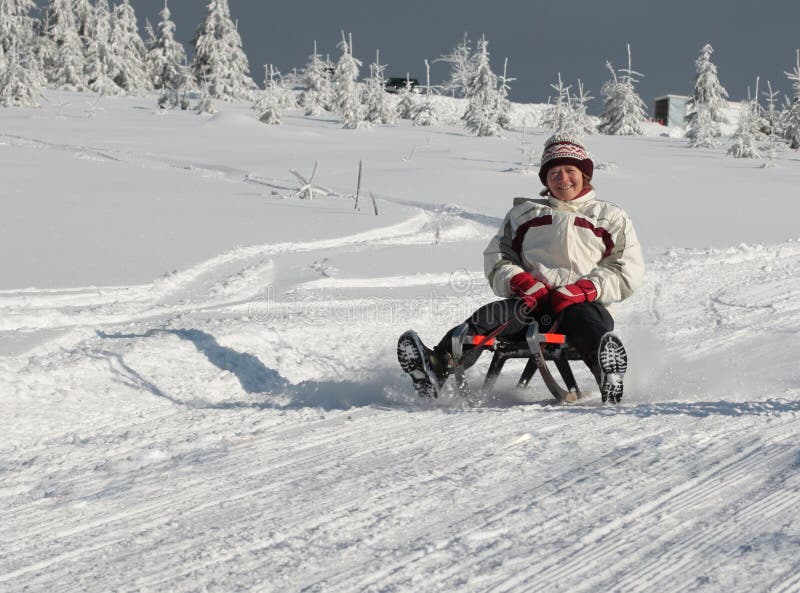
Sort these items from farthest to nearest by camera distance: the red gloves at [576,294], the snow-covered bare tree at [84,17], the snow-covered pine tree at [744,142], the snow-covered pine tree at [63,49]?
the snow-covered bare tree at [84,17], the snow-covered pine tree at [63,49], the snow-covered pine tree at [744,142], the red gloves at [576,294]

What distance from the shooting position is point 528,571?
237 centimetres

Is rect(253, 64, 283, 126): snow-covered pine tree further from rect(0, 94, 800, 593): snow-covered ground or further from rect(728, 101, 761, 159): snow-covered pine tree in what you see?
rect(0, 94, 800, 593): snow-covered ground

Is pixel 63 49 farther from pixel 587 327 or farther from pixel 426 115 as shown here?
pixel 587 327

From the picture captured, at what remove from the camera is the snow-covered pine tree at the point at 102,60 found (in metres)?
47.4

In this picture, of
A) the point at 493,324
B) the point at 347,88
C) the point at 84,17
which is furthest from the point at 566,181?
the point at 84,17

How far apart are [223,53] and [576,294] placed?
4490 centimetres

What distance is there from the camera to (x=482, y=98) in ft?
130

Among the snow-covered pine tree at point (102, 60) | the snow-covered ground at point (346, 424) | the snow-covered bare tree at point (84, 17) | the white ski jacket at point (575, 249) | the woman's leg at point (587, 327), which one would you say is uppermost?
the snow-covered bare tree at point (84, 17)

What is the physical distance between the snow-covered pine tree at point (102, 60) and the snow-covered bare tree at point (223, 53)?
174 inches

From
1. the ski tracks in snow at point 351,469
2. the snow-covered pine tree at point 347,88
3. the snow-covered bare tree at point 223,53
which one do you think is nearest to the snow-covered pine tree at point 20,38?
the snow-covered bare tree at point 223,53

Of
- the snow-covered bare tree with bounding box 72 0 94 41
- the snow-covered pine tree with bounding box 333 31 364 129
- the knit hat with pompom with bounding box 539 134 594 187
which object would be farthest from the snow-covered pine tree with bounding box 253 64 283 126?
the knit hat with pompom with bounding box 539 134 594 187

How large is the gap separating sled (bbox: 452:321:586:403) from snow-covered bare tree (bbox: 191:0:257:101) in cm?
4349

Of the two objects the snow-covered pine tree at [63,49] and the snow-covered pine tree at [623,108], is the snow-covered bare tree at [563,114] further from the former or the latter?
the snow-covered pine tree at [63,49]

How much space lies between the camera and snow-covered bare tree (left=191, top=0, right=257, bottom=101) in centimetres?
4650
